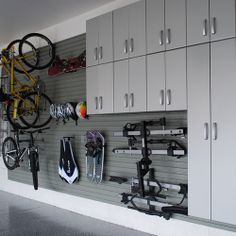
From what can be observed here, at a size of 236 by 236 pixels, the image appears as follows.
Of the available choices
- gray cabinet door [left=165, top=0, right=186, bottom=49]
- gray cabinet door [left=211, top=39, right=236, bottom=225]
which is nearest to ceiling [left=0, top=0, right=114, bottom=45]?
gray cabinet door [left=165, top=0, right=186, bottom=49]

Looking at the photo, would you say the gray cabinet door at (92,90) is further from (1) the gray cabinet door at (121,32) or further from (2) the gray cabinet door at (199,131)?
(2) the gray cabinet door at (199,131)

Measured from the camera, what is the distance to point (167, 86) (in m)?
3.79

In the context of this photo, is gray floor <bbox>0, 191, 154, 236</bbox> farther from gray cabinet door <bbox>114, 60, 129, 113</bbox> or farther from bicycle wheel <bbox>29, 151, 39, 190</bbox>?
gray cabinet door <bbox>114, 60, 129, 113</bbox>

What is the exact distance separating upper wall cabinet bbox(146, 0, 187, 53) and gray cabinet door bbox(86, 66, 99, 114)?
978 millimetres

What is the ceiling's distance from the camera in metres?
5.05

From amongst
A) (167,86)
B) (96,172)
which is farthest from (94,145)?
(167,86)

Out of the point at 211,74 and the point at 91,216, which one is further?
the point at 91,216

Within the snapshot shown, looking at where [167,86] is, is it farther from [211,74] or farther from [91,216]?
[91,216]

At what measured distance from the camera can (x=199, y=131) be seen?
347cm

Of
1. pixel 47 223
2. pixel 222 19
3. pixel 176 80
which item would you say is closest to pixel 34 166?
pixel 47 223

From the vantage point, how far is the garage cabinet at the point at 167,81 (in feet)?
12.0

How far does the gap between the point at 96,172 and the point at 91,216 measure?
0.77 metres

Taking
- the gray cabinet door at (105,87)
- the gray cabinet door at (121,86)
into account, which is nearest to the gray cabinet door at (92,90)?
the gray cabinet door at (105,87)

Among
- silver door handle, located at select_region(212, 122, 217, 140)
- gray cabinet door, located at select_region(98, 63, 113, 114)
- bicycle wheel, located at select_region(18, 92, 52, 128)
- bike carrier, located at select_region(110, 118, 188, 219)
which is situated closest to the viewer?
silver door handle, located at select_region(212, 122, 217, 140)
